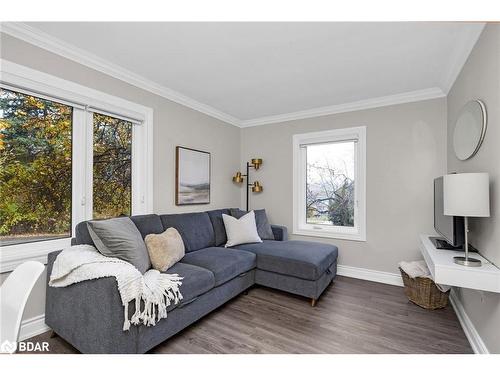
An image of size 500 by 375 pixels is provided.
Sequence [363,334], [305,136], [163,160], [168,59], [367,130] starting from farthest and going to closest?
[305,136], [367,130], [163,160], [168,59], [363,334]

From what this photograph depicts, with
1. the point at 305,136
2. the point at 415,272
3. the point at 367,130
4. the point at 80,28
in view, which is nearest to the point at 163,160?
the point at 80,28

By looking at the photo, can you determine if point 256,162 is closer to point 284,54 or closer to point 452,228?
point 284,54

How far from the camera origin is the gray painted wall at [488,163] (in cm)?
162

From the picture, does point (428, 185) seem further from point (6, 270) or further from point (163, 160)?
point (6, 270)

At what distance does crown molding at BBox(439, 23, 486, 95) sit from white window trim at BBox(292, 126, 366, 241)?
966 millimetres

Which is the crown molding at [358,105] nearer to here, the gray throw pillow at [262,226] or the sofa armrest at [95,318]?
the gray throw pillow at [262,226]

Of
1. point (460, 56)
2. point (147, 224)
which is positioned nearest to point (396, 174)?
point (460, 56)

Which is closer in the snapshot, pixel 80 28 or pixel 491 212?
pixel 491 212

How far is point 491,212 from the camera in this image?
68.7 inches

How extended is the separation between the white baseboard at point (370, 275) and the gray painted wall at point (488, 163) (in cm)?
100

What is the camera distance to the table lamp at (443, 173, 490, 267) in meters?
1.62

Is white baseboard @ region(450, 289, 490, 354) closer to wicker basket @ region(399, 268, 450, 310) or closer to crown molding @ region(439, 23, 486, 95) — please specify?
wicker basket @ region(399, 268, 450, 310)

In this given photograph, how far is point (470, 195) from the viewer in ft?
5.42

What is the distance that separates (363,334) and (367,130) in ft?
8.14
